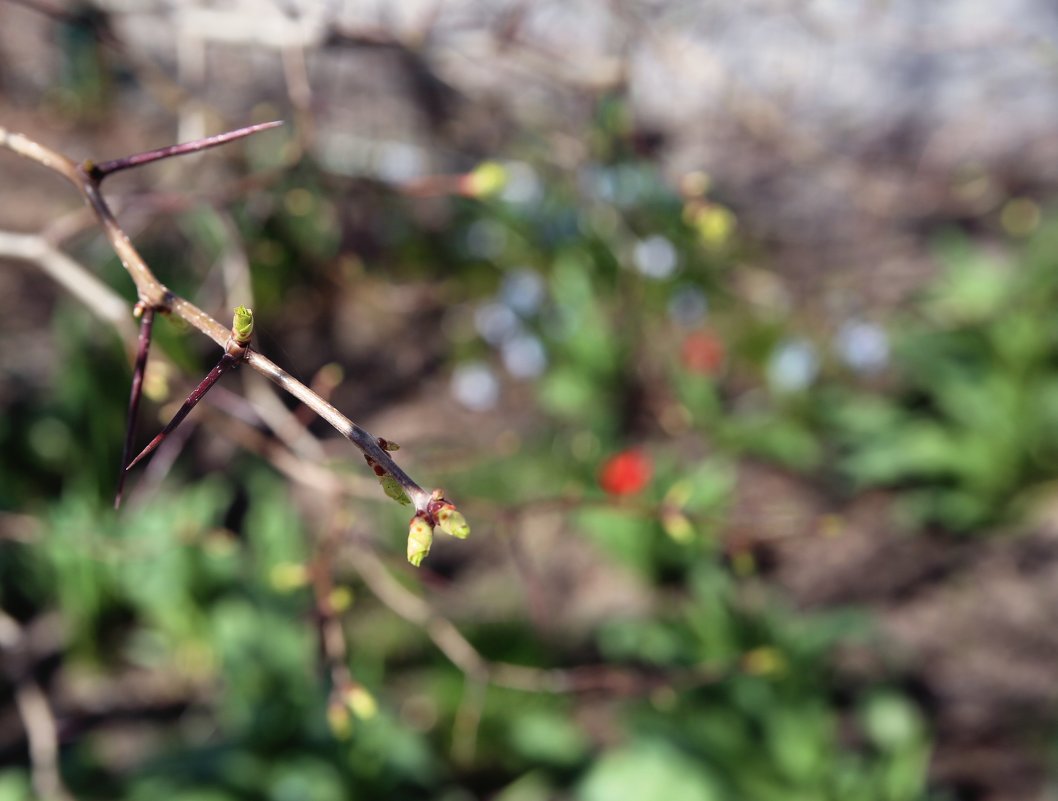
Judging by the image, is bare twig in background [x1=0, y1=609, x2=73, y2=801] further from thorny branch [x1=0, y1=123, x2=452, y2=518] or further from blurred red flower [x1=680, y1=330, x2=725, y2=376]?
blurred red flower [x1=680, y1=330, x2=725, y2=376]

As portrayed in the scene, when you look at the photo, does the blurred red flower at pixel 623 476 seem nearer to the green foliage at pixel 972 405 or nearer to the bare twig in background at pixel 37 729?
the green foliage at pixel 972 405

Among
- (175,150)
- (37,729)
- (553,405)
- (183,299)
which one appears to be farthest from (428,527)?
(553,405)

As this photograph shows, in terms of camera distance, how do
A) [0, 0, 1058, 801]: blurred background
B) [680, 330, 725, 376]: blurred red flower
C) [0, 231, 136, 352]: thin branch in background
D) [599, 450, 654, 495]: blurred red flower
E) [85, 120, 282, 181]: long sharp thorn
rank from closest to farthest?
[85, 120, 282, 181]: long sharp thorn, [0, 231, 136, 352]: thin branch in background, [0, 0, 1058, 801]: blurred background, [599, 450, 654, 495]: blurred red flower, [680, 330, 725, 376]: blurred red flower

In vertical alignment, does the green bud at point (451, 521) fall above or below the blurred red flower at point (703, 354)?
below

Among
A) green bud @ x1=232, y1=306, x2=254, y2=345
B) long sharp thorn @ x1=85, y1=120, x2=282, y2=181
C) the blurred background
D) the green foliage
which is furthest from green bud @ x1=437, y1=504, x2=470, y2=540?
the green foliage

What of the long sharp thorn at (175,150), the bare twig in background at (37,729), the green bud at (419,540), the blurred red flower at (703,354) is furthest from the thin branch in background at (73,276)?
the blurred red flower at (703,354)

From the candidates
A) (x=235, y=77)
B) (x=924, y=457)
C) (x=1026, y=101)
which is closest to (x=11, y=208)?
(x=235, y=77)
